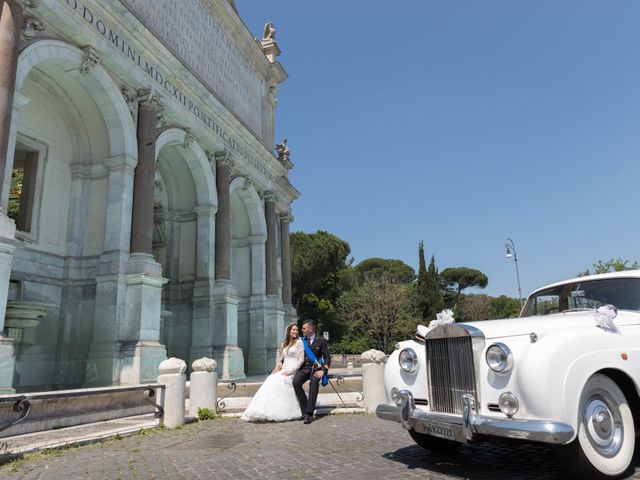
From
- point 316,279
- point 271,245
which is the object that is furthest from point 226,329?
point 316,279

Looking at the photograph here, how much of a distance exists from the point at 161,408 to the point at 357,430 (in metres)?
3.17

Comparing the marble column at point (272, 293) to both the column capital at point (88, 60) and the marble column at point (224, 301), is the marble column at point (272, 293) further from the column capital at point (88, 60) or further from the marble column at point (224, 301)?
the column capital at point (88, 60)

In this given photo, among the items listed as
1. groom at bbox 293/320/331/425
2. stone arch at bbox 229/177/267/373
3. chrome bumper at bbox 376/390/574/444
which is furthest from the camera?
stone arch at bbox 229/177/267/373

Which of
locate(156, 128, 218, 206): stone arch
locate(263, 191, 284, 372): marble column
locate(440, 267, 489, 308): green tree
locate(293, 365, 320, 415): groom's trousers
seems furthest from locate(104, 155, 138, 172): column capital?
locate(440, 267, 489, 308): green tree

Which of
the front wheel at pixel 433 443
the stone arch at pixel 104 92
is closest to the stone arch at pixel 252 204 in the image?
the stone arch at pixel 104 92

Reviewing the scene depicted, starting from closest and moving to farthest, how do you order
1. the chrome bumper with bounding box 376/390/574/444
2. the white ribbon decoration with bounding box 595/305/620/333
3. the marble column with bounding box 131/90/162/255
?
the chrome bumper with bounding box 376/390/574/444 < the white ribbon decoration with bounding box 595/305/620/333 < the marble column with bounding box 131/90/162/255

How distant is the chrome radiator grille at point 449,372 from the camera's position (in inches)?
177

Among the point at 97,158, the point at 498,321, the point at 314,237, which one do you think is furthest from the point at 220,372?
the point at 314,237

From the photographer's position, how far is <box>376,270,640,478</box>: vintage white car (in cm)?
387

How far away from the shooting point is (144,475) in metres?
4.84

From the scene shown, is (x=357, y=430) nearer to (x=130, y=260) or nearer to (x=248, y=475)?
(x=248, y=475)

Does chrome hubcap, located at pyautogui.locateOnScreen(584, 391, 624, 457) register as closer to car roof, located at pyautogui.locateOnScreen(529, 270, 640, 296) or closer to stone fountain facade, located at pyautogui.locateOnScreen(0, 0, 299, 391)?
car roof, located at pyautogui.locateOnScreen(529, 270, 640, 296)

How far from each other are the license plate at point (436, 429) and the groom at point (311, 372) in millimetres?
3887

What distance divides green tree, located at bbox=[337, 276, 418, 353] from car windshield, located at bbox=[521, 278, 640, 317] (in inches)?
1348
